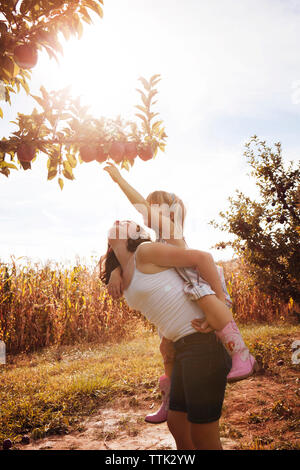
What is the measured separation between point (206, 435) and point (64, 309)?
6.63 meters

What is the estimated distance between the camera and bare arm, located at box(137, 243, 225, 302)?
183 cm

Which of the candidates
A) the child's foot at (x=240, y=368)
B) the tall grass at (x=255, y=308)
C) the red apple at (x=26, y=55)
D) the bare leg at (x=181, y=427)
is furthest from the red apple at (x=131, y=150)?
the tall grass at (x=255, y=308)

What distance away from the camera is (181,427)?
2.03m

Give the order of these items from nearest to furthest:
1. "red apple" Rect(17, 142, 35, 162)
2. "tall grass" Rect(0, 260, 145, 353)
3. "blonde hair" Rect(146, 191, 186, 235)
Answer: "blonde hair" Rect(146, 191, 186, 235) → "red apple" Rect(17, 142, 35, 162) → "tall grass" Rect(0, 260, 145, 353)

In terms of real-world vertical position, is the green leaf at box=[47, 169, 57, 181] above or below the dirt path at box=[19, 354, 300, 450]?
above

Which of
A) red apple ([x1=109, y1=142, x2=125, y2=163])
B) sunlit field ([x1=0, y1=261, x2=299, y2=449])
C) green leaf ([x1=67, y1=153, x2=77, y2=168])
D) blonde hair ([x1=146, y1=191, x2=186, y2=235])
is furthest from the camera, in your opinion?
sunlit field ([x1=0, y1=261, x2=299, y2=449])

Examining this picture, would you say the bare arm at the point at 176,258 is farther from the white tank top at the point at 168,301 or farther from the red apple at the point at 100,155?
the red apple at the point at 100,155

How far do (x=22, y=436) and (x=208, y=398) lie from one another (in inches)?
104

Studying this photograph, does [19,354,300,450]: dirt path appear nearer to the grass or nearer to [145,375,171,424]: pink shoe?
the grass

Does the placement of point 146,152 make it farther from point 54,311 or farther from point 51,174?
point 54,311

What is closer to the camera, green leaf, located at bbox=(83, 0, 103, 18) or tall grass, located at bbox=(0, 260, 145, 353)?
green leaf, located at bbox=(83, 0, 103, 18)

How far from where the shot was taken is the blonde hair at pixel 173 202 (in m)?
2.10

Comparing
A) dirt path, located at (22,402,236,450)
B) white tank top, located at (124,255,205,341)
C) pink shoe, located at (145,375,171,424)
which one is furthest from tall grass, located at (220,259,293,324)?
white tank top, located at (124,255,205,341)
